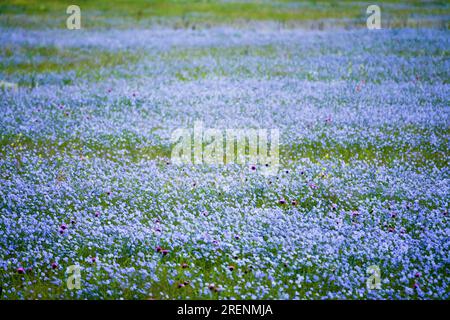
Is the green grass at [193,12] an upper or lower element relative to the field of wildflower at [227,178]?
upper

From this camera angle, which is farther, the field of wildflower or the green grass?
the green grass

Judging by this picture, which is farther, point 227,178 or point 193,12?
point 193,12

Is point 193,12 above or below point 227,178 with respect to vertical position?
above

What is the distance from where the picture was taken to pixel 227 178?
956cm

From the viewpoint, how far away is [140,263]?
672cm

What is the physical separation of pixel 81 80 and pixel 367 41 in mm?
13670

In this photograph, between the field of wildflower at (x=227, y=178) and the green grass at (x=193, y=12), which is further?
the green grass at (x=193, y=12)

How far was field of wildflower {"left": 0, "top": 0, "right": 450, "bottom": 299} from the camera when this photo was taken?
670 centimetres

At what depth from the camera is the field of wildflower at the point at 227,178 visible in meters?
6.70

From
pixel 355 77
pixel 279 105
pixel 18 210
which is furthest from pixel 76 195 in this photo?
pixel 355 77

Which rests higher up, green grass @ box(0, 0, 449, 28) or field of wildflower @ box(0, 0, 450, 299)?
green grass @ box(0, 0, 449, 28)
